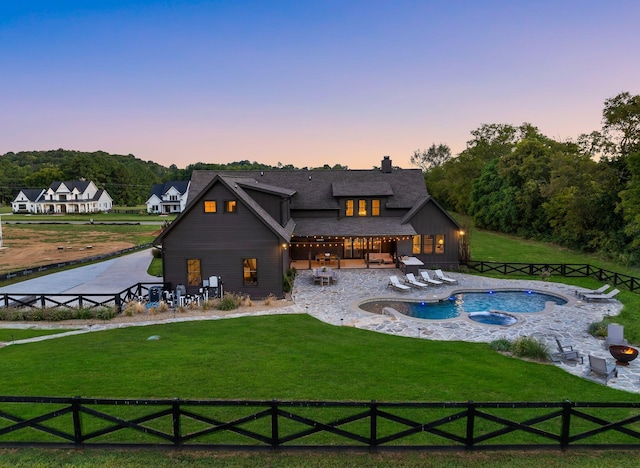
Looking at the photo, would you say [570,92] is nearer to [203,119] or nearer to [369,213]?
[369,213]

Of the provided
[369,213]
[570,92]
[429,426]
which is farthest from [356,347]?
[570,92]

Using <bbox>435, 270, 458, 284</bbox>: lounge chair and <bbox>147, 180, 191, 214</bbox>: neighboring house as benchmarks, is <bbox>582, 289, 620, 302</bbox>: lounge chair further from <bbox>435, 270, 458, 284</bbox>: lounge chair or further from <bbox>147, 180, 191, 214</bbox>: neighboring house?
<bbox>147, 180, 191, 214</bbox>: neighboring house

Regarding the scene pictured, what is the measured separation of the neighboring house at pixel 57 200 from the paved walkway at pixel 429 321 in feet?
255

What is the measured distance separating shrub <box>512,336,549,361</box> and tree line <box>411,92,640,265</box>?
809 inches

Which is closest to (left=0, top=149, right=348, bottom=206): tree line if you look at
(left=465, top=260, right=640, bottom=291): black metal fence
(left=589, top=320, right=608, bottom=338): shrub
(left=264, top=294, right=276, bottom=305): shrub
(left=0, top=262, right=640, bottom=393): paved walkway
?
(left=465, top=260, right=640, bottom=291): black metal fence

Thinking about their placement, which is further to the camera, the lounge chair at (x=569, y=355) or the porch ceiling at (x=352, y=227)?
the porch ceiling at (x=352, y=227)

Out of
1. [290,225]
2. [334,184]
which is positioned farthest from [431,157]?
[290,225]

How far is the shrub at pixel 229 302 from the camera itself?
61.5 feet

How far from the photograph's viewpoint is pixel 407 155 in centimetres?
10131

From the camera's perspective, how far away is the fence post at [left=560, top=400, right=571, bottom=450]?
6.96 metres

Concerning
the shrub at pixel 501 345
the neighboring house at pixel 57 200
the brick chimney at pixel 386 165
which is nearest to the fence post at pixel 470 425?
the shrub at pixel 501 345

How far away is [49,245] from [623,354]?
2070 inches

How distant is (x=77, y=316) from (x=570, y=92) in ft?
144

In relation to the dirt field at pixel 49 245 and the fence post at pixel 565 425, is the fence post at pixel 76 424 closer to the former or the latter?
the fence post at pixel 565 425
